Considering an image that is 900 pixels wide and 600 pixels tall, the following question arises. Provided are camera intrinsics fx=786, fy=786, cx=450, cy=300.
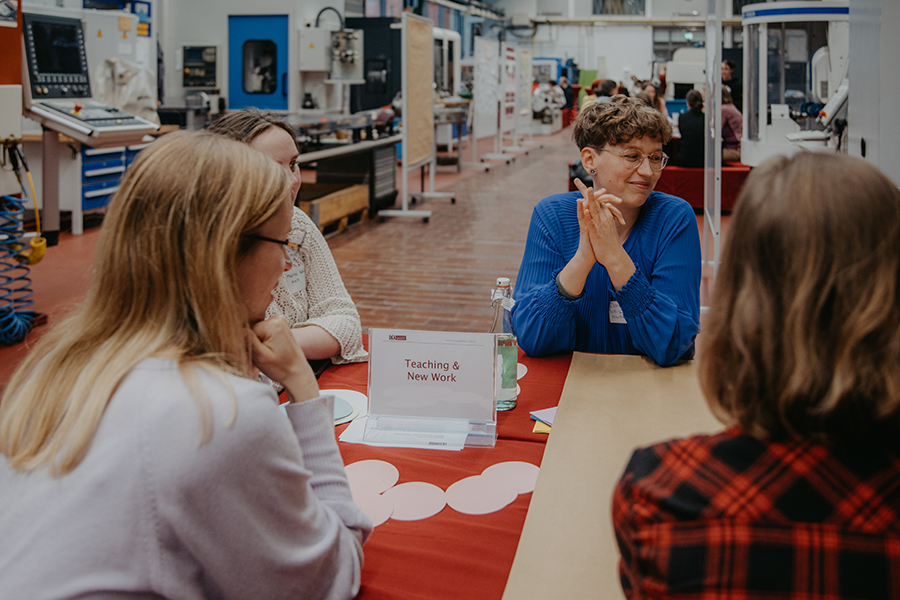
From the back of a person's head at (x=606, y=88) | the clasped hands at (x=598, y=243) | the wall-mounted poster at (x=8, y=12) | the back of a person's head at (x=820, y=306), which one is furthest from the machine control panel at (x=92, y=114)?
the back of a person's head at (x=606, y=88)

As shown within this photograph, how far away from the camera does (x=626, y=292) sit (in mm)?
1889

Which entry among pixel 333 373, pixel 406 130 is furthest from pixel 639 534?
pixel 406 130

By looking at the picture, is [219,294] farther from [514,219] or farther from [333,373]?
[514,219]

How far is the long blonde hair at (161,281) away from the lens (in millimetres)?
901

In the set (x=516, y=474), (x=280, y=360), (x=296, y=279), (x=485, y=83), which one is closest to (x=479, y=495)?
(x=516, y=474)

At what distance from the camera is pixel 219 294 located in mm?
925

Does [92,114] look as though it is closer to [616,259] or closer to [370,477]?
[616,259]

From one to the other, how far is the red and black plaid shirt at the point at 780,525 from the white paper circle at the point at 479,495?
50cm

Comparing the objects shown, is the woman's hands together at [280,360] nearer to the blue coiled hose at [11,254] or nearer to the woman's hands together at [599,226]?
the woman's hands together at [599,226]

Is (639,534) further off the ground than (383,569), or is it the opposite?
(639,534)

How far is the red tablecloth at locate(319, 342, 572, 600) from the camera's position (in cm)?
105

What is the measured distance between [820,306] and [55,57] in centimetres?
599

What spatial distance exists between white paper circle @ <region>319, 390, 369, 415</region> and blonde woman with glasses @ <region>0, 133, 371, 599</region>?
0.63m

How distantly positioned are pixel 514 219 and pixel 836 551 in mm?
7413
